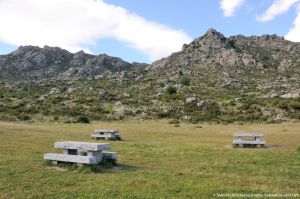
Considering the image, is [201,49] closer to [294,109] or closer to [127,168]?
[294,109]

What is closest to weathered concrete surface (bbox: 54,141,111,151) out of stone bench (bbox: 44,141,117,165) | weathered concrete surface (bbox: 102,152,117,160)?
stone bench (bbox: 44,141,117,165)

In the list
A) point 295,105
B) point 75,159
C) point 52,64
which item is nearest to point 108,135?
point 75,159

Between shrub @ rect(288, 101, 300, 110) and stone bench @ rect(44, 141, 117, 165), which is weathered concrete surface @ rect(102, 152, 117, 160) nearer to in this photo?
stone bench @ rect(44, 141, 117, 165)

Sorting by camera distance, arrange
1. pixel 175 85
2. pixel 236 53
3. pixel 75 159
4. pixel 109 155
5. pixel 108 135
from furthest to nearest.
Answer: pixel 236 53 → pixel 175 85 → pixel 108 135 → pixel 109 155 → pixel 75 159

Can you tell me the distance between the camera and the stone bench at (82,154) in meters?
17.1

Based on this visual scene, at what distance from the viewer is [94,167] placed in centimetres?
1691

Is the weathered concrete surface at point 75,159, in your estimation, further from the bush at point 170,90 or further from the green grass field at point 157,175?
the bush at point 170,90

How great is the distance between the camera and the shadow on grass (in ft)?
55.0

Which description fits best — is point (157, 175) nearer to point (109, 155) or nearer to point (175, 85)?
point (109, 155)

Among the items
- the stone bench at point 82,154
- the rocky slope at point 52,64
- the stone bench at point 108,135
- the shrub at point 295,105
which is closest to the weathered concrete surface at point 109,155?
the stone bench at point 82,154

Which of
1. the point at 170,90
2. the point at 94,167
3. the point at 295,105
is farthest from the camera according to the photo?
the point at 170,90

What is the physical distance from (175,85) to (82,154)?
7568 cm

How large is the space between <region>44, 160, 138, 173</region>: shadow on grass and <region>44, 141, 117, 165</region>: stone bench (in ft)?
0.55

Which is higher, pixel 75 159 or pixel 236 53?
pixel 236 53
